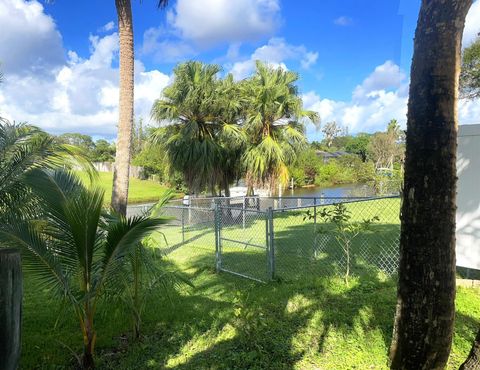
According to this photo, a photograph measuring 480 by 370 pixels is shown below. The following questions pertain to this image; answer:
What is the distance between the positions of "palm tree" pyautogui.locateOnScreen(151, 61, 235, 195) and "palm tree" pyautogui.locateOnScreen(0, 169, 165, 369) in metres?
11.3

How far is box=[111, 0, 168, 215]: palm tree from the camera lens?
6.16 m

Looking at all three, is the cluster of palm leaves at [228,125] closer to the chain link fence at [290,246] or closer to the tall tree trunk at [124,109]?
the chain link fence at [290,246]

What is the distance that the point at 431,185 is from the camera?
8.47 feet

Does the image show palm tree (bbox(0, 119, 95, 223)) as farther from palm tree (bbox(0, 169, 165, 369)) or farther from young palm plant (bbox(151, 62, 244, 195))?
young palm plant (bbox(151, 62, 244, 195))

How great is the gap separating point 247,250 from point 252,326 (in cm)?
518

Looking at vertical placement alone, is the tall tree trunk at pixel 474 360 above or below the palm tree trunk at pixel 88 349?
above

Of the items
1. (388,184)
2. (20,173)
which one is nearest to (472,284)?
(20,173)

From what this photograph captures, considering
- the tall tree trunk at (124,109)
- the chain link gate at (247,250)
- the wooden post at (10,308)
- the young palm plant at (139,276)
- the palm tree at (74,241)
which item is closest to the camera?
the wooden post at (10,308)

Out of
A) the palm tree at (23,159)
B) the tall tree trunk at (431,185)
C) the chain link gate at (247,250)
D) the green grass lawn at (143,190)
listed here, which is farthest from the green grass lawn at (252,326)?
the green grass lawn at (143,190)

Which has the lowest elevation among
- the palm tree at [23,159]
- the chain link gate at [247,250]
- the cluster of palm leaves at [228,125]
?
the chain link gate at [247,250]

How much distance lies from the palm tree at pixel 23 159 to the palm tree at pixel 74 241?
33.3 inches

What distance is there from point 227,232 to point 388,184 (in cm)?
870

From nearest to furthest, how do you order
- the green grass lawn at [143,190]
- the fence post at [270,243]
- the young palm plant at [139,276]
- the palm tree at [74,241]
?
the palm tree at [74,241] < the young palm plant at [139,276] < the fence post at [270,243] < the green grass lawn at [143,190]

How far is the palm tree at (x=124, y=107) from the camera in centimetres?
616
